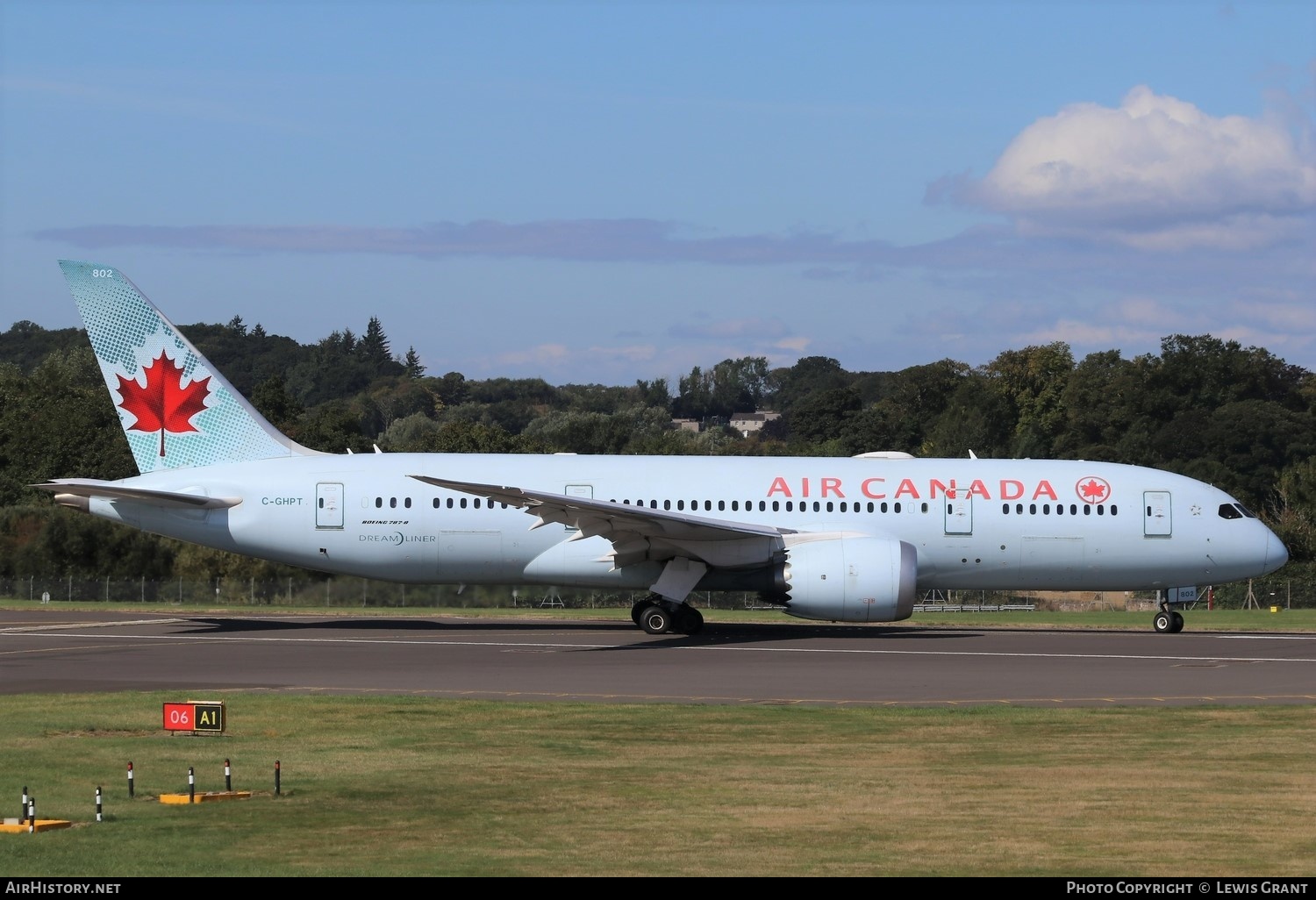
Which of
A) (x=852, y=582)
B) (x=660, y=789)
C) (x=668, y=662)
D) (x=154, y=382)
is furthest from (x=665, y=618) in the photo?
(x=660, y=789)

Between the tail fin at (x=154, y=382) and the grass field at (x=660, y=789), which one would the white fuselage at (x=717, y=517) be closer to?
the tail fin at (x=154, y=382)

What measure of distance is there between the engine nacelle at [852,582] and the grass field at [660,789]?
1032 cm

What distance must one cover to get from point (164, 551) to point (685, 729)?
1412 inches

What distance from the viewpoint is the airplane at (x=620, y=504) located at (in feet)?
105

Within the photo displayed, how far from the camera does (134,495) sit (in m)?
30.9

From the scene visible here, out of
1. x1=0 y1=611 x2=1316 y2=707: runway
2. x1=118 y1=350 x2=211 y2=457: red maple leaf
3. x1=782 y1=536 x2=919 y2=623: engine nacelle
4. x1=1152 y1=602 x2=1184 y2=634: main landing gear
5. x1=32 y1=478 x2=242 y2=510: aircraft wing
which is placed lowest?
x1=0 y1=611 x2=1316 y2=707: runway

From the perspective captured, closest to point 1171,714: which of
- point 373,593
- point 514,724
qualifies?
point 514,724

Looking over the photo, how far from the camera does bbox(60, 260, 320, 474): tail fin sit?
3325 centimetres

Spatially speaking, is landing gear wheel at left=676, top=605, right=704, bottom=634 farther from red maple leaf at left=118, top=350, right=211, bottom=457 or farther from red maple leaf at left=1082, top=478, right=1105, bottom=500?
red maple leaf at left=118, top=350, right=211, bottom=457

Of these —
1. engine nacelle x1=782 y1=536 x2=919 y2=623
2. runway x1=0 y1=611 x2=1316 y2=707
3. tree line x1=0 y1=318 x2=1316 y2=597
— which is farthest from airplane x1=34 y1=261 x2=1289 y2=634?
tree line x1=0 y1=318 x2=1316 y2=597

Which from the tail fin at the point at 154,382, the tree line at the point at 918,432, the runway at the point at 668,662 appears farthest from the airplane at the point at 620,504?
the tree line at the point at 918,432

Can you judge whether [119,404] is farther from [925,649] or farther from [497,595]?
[925,649]

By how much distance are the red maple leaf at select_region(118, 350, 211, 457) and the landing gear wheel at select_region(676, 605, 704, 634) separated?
1131 centimetres

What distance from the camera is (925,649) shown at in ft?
94.4
